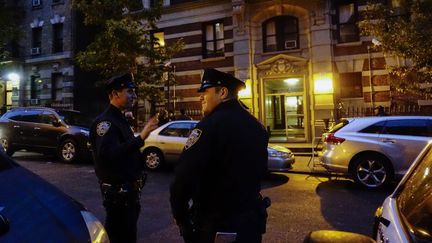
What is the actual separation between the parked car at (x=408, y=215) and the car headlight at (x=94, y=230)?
1.28 metres

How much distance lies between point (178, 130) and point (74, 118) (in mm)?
4559

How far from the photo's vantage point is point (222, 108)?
8.69 ft

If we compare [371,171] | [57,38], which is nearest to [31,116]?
[371,171]

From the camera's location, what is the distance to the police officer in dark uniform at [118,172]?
3432 mm

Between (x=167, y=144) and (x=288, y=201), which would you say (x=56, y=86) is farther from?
(x=288, y=201)

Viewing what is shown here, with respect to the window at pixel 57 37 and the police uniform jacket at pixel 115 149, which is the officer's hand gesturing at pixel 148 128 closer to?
the police uniform jacket at pixel 115 149

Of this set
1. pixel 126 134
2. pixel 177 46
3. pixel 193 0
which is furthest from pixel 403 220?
pixel 193 0

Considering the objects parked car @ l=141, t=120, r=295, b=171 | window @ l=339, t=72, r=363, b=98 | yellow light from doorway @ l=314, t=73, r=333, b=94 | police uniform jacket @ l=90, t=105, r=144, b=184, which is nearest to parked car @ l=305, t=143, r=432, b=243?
police uniform jacket @ l=90, t=105, r=144, b=184

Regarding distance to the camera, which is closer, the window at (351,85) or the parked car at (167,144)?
the parked car at (167,144)

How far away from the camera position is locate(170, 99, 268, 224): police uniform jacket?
246 cm

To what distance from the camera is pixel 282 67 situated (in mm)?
18734

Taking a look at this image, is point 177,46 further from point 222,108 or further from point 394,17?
point 222,108

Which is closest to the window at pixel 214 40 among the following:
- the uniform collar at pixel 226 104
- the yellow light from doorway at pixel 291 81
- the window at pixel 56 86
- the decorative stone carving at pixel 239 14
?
the decorative stone carving at pixel 239 14

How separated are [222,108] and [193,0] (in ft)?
63.3
